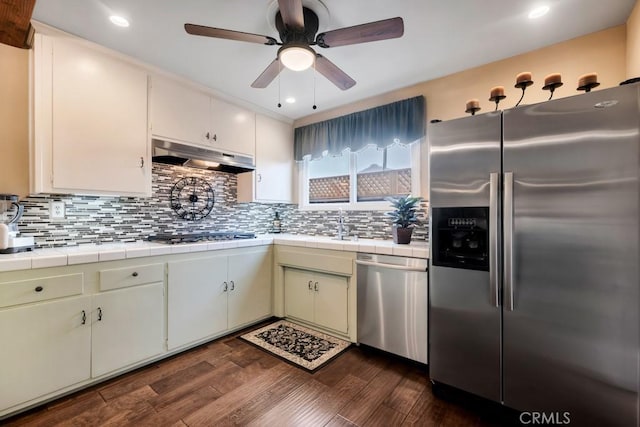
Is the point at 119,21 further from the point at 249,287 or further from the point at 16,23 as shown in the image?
the point at 249,287

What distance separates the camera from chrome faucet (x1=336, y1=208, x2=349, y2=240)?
298cm

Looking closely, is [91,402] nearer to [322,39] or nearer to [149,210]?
[149,210]

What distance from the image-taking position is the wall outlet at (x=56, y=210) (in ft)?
6.80

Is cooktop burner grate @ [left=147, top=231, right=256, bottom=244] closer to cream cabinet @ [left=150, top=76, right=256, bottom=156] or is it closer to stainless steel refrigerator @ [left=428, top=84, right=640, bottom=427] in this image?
cream cabinet @ [left=150, top=76, right=256, bottom=156]

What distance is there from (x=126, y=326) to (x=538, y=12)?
339 cm

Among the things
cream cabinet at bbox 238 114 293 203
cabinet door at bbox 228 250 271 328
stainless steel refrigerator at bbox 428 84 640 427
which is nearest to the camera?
stainless steel refrigerator at bbox 428 84 640 427

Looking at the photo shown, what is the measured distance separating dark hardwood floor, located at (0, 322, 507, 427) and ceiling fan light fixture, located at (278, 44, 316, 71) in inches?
82.0

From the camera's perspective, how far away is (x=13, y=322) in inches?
60.4

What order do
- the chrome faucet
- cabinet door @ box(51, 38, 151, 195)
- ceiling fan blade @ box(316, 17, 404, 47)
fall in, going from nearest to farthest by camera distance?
ceiling fan blade @ box(316, 17, 404, 47) < cabinet door @ box(51, 38, 151, 195) < the chrome faucet

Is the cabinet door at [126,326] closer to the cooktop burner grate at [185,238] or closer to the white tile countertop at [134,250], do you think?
the white tile countertop at [134,250]

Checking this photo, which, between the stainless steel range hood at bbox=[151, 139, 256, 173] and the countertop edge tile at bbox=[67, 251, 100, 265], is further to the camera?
the stainless steel range hood at bbox=[151, 139, 256, 173]

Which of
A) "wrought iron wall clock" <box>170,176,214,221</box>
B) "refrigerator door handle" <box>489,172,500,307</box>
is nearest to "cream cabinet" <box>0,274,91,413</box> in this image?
"wrought iron wall clock" <box>170,176,214,221</box>

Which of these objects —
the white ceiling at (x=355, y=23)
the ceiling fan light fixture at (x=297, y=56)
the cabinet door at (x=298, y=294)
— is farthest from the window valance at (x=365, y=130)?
the cabinet door at (x=298, y=294)

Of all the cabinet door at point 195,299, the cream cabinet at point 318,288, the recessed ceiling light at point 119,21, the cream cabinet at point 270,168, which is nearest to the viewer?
the recessed ceiling light at point 119,21
